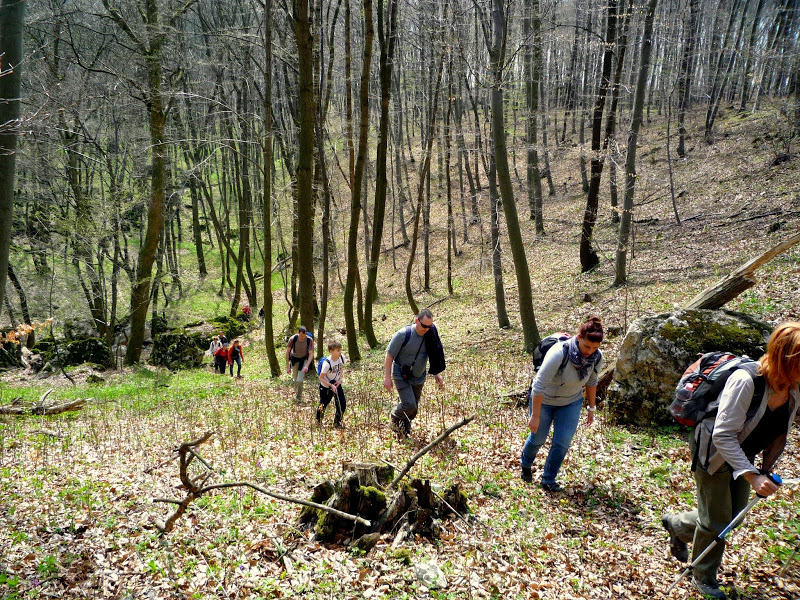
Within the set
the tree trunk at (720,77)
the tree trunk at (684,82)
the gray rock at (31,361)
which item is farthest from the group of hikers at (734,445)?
the tree trunk at (720,77)

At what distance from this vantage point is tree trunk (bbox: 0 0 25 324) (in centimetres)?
456

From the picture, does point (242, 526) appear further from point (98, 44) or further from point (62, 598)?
point (98, 44)

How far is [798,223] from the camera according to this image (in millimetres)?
14234

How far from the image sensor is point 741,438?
10.8 feet

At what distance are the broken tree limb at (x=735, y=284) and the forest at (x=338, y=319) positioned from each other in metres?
0.78

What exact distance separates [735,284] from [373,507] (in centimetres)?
625

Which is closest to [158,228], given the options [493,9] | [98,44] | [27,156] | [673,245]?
[27,156]

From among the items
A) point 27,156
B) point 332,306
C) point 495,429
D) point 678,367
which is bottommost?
point 332,306

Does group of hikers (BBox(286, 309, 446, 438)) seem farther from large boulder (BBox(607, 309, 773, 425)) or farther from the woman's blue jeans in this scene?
large boulder (BBox(607, 309, 773, 425))

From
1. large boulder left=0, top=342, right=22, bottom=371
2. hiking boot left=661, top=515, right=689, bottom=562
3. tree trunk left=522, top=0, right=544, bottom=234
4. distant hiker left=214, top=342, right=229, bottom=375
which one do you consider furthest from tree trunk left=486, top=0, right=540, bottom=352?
large boulder left=0, top=342, right=22, bottom=371

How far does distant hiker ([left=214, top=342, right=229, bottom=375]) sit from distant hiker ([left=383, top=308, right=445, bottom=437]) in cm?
1173

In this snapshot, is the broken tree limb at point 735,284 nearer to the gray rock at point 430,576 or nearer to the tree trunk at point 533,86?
the tree trunk at point 533,86

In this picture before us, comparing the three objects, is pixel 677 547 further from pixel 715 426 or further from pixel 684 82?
pixel 684 82

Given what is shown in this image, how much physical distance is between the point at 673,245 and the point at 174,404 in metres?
16.4
